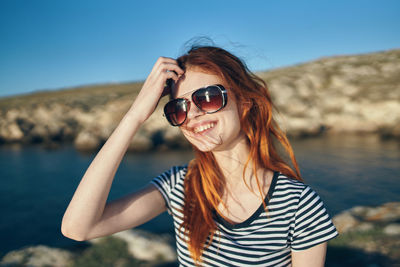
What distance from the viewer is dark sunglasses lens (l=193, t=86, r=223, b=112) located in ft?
5.75

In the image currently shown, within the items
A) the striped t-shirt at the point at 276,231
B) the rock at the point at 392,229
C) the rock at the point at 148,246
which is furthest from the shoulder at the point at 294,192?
the rock at the point at 392,229

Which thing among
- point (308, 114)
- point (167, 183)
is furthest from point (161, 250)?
point (308, 114)

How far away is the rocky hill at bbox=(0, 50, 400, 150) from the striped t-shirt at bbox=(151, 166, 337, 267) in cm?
1341

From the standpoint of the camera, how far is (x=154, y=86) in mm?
1757

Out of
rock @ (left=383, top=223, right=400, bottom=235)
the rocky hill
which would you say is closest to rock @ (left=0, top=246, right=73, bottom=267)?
rock @ (left=383, top=223, right=400, bottom=235)

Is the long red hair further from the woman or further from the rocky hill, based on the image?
the rocky hill

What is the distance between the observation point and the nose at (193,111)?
1802 millimetres

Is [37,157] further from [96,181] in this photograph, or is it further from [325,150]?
[96,181]

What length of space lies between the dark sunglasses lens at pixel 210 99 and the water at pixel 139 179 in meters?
4.68

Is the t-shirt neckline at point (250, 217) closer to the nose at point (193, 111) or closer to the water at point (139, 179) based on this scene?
the nose at point (193, 111)

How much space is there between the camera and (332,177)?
9.47 metres

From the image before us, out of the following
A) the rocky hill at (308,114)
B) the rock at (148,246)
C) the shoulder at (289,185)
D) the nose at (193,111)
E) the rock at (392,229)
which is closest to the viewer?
the shoulder at (289,185)

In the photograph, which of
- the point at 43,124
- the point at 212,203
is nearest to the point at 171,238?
the point at 212,203

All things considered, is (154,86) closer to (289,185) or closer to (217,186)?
(217,186)
